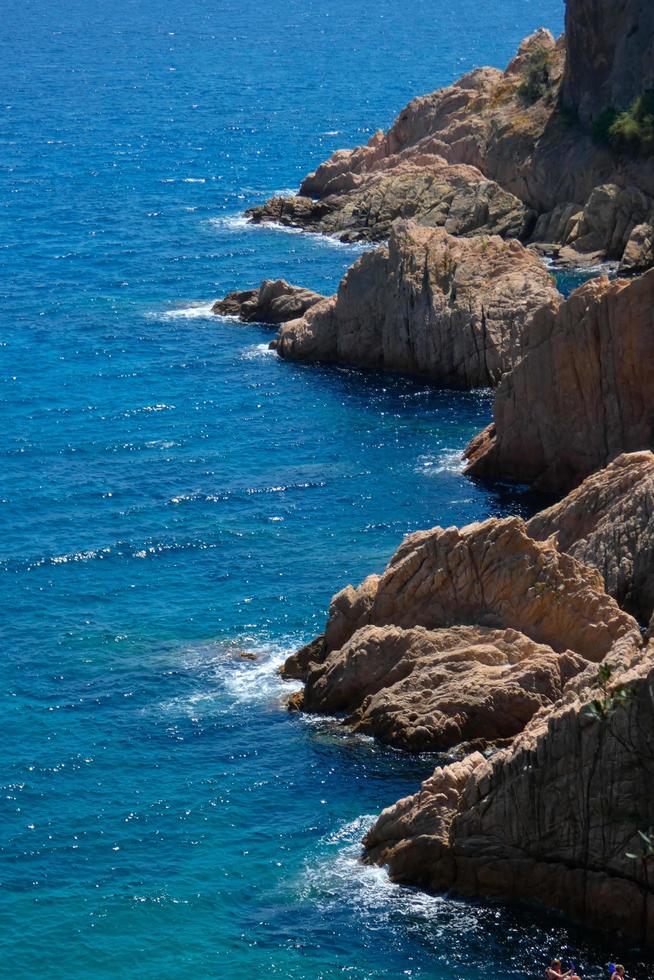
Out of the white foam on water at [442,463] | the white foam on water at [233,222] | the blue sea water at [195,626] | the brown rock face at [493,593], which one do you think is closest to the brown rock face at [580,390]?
the blue sea water at [195,626]

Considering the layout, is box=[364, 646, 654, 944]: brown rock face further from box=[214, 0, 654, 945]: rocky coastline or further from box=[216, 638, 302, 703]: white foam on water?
box=[216, 638, 302, 703]: white foam on water

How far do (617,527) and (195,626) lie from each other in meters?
18.7

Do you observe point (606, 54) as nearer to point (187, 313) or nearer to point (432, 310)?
point (187, 313)

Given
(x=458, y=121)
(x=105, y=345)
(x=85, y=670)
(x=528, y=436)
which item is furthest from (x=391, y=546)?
(x=458, y=121)

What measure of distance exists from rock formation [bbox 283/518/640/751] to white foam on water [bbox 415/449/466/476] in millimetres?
24944

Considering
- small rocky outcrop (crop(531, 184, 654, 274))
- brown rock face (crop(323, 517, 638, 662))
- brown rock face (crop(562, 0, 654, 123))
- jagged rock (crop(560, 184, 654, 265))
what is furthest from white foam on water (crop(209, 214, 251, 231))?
brown rock face (crop(323, 517, 638, 662))

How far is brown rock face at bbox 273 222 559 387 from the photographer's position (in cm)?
11156

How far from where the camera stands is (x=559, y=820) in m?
56.0

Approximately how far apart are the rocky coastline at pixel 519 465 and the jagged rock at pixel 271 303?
220mm

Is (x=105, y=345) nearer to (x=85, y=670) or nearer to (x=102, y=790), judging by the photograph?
(x=85, y=670)

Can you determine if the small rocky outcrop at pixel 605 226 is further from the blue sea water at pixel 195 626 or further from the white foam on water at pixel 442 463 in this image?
the white foam on water at pixel 442 463

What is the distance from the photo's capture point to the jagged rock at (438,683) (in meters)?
66.3

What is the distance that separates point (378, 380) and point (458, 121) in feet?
177

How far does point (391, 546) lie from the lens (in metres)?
88.3
